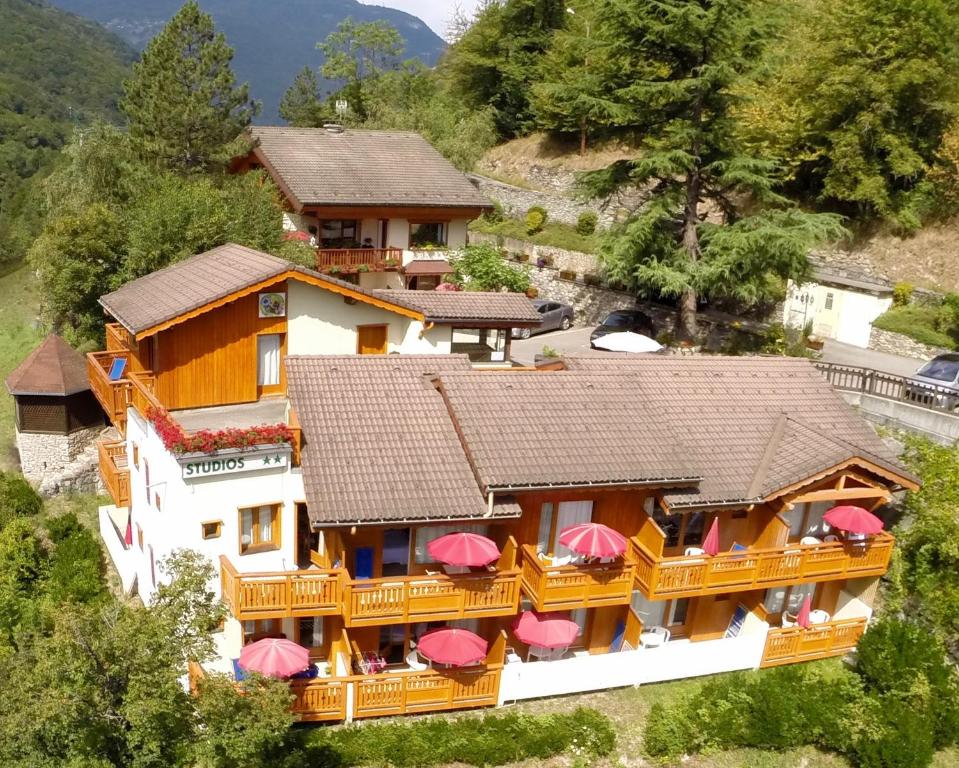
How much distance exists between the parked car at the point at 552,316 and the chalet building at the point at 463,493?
16439 mm

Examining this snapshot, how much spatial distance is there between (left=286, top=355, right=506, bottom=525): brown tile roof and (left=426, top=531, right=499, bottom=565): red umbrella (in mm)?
475

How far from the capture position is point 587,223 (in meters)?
52.7

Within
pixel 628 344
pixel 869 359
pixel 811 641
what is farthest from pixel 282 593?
pixel 869 359

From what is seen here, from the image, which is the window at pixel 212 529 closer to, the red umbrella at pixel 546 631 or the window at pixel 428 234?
the red umbrella at pixel 546 631

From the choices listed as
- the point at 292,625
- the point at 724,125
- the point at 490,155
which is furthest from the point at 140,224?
the point at 490,155

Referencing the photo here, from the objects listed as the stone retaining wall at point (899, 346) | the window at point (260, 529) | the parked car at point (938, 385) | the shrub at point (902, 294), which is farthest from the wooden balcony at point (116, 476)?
the shrub at point (902, 294)

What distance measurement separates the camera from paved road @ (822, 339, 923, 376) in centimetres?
3559

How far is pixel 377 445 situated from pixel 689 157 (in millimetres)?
20300

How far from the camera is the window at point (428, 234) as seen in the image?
40.5m

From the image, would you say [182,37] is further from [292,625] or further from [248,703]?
[248,703]

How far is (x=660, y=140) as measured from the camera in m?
35.0

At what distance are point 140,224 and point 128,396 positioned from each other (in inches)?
466

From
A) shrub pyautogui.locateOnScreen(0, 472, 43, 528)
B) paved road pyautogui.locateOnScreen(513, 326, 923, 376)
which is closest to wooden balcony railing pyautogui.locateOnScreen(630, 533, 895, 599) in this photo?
paved road pyautogui.locateOnScreen(513, 326, 923, 376)

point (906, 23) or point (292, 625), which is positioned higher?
point (906, 23)
